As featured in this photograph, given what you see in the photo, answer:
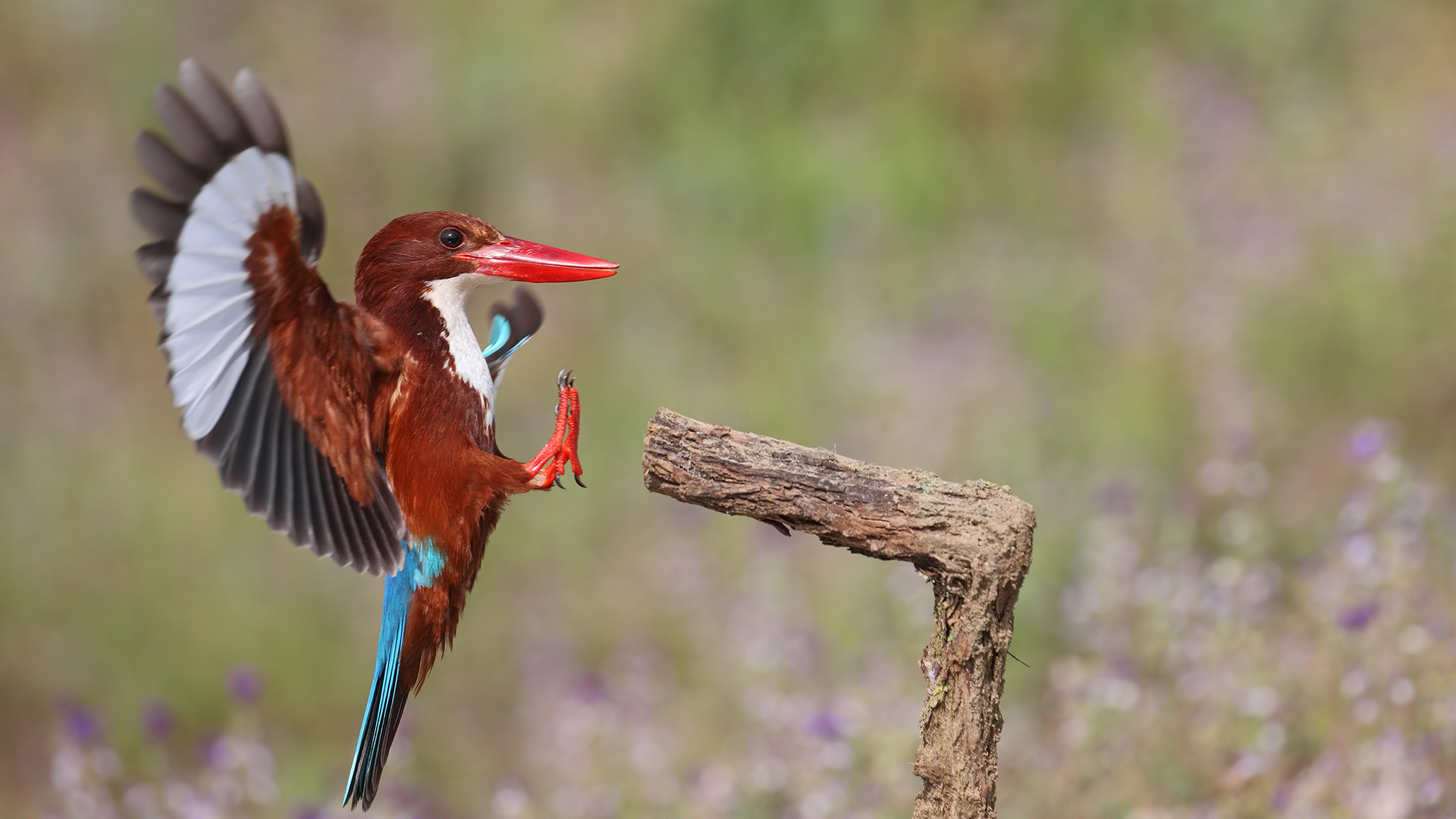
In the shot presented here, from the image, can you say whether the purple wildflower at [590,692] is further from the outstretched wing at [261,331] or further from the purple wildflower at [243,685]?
the outstretched wing at [261,331]

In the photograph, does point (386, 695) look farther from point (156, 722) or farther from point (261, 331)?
point (156, 722)

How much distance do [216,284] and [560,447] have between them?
0.37 meters

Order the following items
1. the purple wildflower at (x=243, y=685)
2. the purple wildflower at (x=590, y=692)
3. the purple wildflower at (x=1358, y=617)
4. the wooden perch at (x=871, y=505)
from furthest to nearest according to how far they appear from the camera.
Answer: the purple wildflower at (x=590, y=692) < the purple wildflower at (x=1358, y=617) < the purple wildflower at (x=243, y=685) < the wooden perch at (x=871, y=505)

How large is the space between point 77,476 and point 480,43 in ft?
6.93

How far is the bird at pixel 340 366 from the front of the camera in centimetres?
116

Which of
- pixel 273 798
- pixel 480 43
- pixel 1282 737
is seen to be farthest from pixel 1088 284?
pixel 273 798

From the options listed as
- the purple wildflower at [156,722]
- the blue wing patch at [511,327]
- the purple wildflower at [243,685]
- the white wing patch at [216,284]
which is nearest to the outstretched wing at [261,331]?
the white wing patch at [216,284]

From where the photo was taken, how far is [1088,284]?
159 inches

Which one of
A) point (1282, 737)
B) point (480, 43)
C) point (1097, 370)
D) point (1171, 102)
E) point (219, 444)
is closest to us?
point (219, 444)

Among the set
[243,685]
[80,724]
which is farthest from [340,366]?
[80,724]

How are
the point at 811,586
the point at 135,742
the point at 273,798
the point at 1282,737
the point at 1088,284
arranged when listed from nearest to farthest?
1. the point at 1282,737
2. the point at 273,798
3. the point at 811,586
4. the point at 135,742
5. the point at 1088,284

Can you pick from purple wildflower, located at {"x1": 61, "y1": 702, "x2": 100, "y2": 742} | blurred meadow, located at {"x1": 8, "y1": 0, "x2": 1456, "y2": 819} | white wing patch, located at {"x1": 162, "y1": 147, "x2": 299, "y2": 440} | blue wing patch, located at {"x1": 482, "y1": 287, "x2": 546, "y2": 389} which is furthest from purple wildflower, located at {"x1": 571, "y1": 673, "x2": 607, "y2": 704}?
white wing patch, located at {"x1": 162, "y1": 147, "x2": 299, "y2": 440}

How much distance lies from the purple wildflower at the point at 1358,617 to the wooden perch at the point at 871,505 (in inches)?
39.0

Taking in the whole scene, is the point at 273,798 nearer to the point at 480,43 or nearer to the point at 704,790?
the point at 704,790
